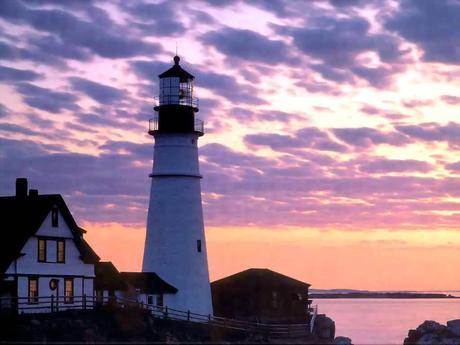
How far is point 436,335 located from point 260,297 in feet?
45.3

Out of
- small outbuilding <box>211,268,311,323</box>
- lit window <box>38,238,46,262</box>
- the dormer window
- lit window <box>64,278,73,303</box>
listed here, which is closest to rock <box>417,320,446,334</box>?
small outbuilding <box>211,268,311,323</box>

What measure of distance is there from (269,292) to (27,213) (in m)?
19.9

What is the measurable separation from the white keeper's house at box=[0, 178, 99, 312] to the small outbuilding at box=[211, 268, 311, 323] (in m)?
13.1

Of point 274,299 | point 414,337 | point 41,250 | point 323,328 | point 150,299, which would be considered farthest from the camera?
point 414,337

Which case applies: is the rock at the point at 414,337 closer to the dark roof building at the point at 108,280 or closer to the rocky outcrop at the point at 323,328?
the rocky outcrop at the point at 323,328

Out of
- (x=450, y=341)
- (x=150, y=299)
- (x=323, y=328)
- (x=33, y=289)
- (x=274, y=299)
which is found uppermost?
(x=33, y=289)

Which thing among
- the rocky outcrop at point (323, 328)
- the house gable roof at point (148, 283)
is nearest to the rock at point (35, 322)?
the house gable roof at point (148, 283)

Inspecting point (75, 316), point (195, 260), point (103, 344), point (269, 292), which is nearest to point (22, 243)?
point (75, 316)

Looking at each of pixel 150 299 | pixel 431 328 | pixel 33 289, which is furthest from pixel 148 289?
pixel 431 328

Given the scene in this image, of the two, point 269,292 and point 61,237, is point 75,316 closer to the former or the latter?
point 61,237

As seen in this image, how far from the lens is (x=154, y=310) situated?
52.0 meters

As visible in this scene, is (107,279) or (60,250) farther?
(107,279)

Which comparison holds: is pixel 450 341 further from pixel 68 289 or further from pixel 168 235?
pixel 68 289

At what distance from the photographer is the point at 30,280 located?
46.2 meters
